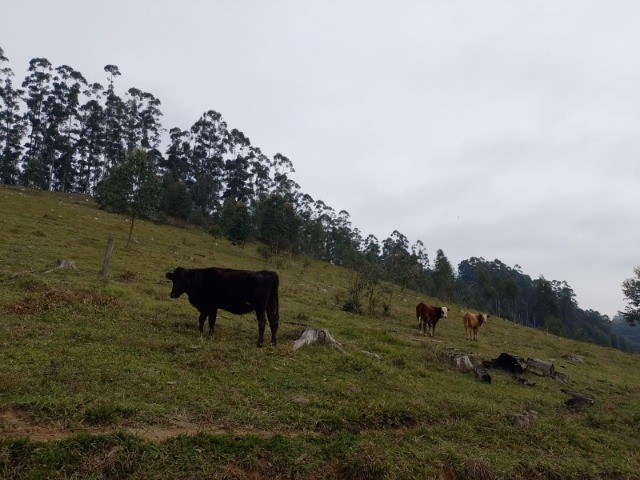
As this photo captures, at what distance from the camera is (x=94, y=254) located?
2728 centimetres

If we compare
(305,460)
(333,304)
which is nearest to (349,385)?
(305,460)

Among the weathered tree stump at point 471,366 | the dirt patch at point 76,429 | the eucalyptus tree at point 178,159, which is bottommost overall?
the dirt patch at point 76,429

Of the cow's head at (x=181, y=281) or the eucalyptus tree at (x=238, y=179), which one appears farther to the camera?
the eucalyptus tree at (x=238, y=179)

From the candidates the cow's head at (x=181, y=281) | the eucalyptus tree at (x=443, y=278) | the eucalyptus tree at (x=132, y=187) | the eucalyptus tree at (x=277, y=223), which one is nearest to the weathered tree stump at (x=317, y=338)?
the cow's head at (x=181, y=281)

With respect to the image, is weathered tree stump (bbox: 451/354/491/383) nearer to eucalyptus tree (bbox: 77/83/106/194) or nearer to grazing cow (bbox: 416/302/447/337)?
grazing cow (bbox: 416/302/447/337)

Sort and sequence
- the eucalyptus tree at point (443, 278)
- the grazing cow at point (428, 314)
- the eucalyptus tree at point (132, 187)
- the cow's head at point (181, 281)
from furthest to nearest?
1. the eucalyptus tree at point (443, 278)
2. the eucalyptus tree at point (132, 187)
3. the grazing cow at point (428, 314)
4. the cow's head at point (181, 281)

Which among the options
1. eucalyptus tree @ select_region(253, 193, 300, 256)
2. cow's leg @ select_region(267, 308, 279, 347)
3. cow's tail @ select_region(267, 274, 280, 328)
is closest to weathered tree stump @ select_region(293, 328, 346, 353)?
cow's leg @ select_region(267, 308, 279, 347)

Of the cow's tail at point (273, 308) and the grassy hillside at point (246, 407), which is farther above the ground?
the cow's tail at point (273, 308)

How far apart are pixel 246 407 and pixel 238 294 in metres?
5.21

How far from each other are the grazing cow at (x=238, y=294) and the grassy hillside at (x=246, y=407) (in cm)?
76

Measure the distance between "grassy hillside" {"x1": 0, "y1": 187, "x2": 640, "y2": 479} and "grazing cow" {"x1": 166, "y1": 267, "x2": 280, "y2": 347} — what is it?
759 millimetres

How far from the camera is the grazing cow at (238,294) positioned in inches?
492

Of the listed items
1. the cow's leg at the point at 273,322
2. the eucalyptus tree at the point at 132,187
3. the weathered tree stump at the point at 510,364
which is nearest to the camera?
the cow's leg at the point at 273,322

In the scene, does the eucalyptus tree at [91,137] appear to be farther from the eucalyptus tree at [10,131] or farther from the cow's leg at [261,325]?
the cow's leg at [261,325]
